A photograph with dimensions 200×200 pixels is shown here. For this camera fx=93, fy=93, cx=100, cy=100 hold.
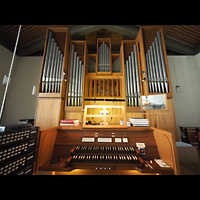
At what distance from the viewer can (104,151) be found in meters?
1.64

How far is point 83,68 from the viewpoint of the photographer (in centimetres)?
382

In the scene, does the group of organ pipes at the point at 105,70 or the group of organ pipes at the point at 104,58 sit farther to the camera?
the group of organ pipes at the point at 104,58

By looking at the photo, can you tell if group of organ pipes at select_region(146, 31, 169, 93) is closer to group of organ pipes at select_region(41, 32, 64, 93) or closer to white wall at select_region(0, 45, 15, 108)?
group of organ pipes at select_region(41, 32, 64, 93)

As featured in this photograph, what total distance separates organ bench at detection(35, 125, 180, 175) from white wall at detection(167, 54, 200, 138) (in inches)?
163

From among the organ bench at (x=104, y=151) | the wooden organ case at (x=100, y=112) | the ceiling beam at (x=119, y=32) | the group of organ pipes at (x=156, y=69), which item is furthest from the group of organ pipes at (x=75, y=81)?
the group of organ pipes at (x=156, y=69)

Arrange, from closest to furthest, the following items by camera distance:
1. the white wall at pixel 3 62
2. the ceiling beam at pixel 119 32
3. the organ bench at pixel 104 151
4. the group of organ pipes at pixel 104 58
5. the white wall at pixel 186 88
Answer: the organ bench at pixel 104 151 < the group of organ pipes at pixel 104 58 < the ceiling beam at pixel 119 32 < the white wall at pixel 3 62 < the white wall at pixel 186 88

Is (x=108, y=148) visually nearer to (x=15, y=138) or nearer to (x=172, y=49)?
(x=15, y=138)

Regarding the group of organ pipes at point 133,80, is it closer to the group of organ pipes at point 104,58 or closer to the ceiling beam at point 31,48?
the group of organ pipes at point 104,58

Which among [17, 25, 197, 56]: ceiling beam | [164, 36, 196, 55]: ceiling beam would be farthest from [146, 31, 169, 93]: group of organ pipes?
[164, 36, 196, 55]: ceiling beam

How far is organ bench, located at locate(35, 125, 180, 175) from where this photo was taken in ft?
4.45

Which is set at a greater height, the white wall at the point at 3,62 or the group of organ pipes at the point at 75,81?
the white wall at the point at 3,62

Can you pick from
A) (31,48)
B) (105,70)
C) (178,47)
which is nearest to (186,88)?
(178,47)

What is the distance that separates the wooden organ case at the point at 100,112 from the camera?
145 cm

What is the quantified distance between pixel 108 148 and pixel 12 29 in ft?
20.7
